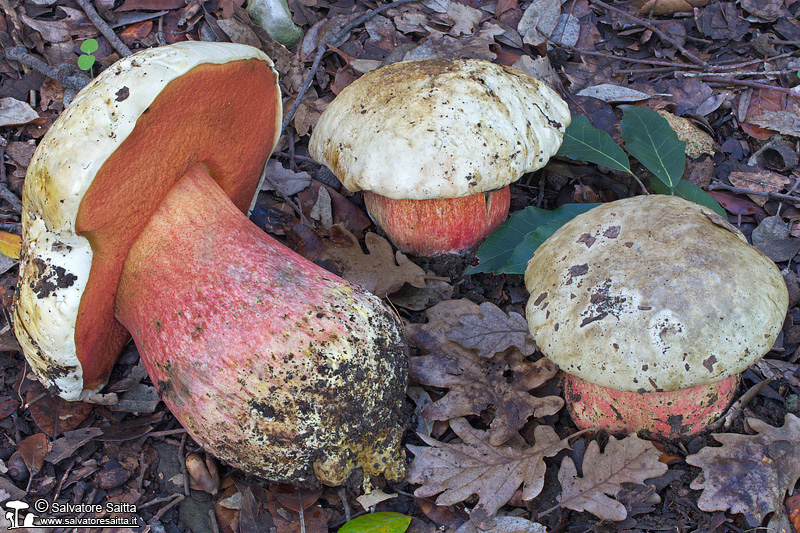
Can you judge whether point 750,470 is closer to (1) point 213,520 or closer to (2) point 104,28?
(1) point 213,520

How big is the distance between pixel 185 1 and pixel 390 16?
1.17 m

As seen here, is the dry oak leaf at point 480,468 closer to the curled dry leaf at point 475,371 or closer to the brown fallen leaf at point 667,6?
the curled dry leaf at point 475,371

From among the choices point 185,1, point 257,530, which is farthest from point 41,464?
point 185,1

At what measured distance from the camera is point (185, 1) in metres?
3.28

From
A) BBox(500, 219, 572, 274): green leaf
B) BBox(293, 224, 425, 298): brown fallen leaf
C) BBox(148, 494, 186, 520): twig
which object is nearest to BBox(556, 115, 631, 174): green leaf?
BBox(500, 219, 572, 274): green leaf

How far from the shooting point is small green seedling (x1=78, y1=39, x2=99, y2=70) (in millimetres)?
2924

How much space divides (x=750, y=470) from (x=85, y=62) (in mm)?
3374

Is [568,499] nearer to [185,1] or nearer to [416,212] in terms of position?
[416,212]

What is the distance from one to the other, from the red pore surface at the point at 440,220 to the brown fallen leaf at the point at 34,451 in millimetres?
1546

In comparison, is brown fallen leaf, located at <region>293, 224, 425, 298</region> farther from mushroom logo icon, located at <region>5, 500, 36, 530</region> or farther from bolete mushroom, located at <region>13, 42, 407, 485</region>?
mushroom logo icon, located at <region>5, 500, 36, 530</region>

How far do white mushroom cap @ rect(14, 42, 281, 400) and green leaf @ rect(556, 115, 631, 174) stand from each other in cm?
151

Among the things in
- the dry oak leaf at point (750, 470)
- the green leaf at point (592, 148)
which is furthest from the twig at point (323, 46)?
the dry oak leaf at point (750, 470)

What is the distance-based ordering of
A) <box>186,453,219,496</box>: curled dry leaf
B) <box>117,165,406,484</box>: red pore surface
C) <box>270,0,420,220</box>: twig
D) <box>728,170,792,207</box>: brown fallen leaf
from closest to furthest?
<box>117,165,406,484</box>: red pore surface, <box>186,453,219,496</box>: curled dry leaf, <box>728,170,792,207</box>: brown fallen leaf, <box>270,0,420,220</box>: twig

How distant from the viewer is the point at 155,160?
5.56 feet
